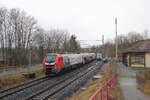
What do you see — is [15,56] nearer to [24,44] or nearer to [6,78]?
[24,44]

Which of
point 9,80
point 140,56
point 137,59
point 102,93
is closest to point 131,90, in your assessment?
point 102,93

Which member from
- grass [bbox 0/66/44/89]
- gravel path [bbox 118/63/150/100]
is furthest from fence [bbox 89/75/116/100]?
grass [bbox 0/66/44/89]

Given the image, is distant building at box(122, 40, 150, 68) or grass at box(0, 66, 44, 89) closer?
grass at box(0, 66, 44, 89)

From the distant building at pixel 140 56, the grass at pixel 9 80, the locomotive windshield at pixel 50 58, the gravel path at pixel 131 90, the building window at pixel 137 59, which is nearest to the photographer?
the gravel path at pixel 131 90

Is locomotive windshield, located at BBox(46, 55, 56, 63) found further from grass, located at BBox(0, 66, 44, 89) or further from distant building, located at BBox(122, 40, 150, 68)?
distant building, located at BBox(122, 40, 150, 68)

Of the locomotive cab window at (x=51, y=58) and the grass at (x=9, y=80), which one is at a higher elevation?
the locomotive cab window at (x=51, y=58)

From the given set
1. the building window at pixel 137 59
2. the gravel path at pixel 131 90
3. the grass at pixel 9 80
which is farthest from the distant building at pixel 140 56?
the grass at pixel 9 80

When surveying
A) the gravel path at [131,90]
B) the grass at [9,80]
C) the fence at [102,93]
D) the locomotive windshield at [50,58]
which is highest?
the locomotive windshield at [50,58]

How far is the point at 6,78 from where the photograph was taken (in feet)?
59.2

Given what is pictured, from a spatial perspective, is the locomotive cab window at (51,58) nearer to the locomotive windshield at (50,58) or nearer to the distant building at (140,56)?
the locomotive windshield at (50,58)

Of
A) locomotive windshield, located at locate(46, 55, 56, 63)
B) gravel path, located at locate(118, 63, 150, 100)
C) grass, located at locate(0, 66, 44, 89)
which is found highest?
locomotive windshield, located at locate(46, 55, 56, 63)

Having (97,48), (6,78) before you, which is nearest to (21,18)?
(6,78)

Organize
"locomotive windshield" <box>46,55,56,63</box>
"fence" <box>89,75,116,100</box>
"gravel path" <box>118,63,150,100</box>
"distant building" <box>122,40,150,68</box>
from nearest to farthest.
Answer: "fence" <box>89,75,116,100</box>, "gravel path" <box>118,63,150,100</box>, "locomotive windshield" <box>46,55,56,63</box>, "distant building" <box>122,40,150,68</box>

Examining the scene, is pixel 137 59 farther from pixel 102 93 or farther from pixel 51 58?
pixel 102 93
